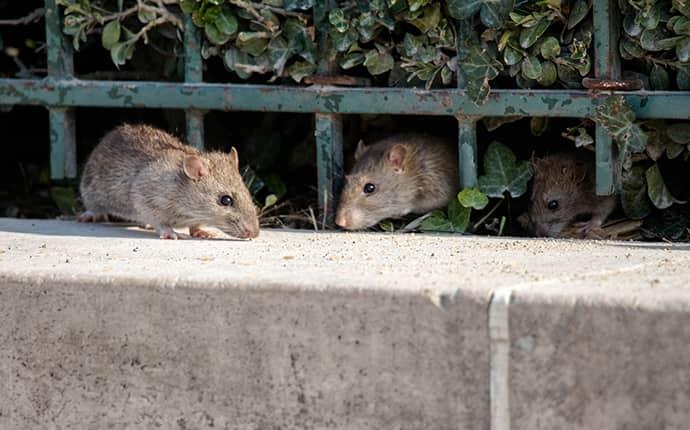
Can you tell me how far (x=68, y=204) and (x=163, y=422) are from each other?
322 cm

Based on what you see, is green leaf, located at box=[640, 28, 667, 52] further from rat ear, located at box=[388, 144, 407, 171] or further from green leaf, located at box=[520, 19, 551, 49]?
rat ear, located at box=[388, 144, 407, 171]

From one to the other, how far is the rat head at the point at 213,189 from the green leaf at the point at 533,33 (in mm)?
1467

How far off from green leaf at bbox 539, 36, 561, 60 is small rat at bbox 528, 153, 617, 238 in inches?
37.9

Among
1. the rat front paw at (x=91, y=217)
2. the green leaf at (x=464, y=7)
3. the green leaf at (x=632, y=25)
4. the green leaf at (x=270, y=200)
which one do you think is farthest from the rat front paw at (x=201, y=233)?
the green leaf at (x=632, y=25)

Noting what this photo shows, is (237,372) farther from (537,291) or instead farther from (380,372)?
(537,291)

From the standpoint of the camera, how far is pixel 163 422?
4.01m

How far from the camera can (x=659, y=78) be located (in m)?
5.39

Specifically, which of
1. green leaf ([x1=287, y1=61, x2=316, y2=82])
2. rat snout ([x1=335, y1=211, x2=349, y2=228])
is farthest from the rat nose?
green leaf ([x1=287, y1=61, x2=316, y2=82])

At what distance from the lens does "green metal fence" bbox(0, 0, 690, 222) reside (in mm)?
5363

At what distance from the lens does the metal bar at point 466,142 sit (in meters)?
5.58

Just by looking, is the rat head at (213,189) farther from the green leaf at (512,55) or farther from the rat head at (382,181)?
the green leaf at (512,55)

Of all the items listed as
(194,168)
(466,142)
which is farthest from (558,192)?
(194,168)

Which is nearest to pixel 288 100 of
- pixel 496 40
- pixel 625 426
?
pixel 496 40

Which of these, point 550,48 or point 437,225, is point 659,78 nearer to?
point 550,48
